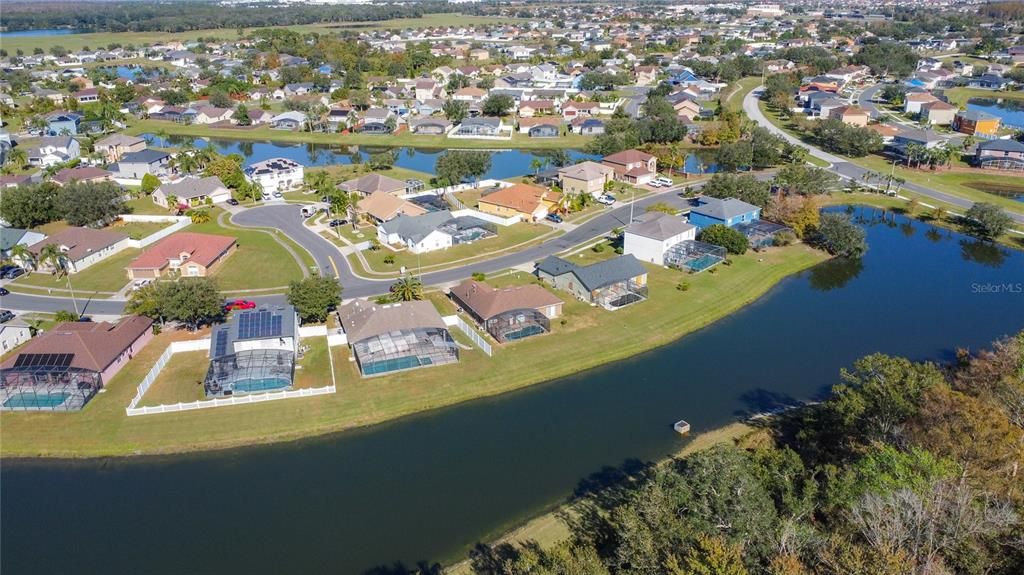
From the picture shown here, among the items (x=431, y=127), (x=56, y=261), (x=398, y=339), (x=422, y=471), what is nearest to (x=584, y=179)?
(x=398, y=339)

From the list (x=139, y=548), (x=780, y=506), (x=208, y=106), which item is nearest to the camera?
(x=780, y=506)

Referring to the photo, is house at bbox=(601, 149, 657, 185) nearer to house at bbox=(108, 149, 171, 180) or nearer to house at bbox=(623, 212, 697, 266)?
house at bbox=(623, 212, 697, 266)

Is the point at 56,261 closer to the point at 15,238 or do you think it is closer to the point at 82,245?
the point at 82,245

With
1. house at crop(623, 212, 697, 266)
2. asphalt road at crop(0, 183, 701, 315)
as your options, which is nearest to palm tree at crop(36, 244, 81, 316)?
asphalt road at crop(0, 183, 701, 315)

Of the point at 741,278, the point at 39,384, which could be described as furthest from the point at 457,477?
the point at 741,278

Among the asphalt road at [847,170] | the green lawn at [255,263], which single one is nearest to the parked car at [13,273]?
the green lawn at [255,263]

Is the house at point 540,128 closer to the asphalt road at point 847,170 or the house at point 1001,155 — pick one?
the asphalt road at point 847,170

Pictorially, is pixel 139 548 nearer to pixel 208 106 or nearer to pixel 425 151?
pixel 425 151
